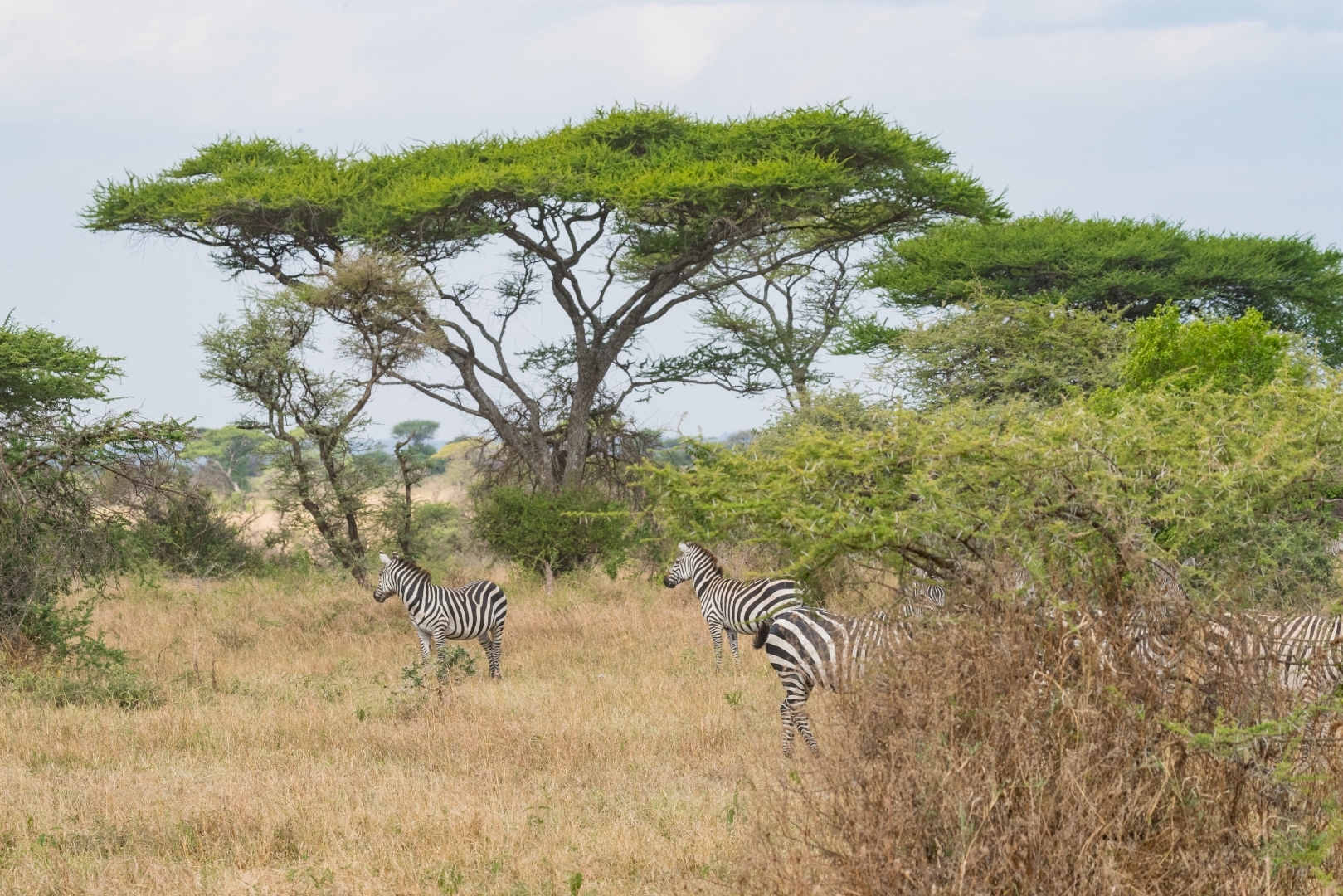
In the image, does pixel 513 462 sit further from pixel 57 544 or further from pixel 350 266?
pixel 57 544

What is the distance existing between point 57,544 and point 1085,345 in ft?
65.3

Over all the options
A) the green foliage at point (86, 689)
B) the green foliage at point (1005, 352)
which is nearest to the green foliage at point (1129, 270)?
the green foliage at point (1005, 352)

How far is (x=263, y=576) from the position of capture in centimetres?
2444

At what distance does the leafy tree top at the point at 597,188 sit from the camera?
77.3 feet

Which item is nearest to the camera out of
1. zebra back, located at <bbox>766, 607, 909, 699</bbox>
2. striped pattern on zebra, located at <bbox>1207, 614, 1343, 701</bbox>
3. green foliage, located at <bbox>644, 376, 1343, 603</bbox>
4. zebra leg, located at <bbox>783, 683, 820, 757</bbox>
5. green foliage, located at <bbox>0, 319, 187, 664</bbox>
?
striped pattern on zebra, located at <bbox>1207, 614, 1343, 701</bbox>

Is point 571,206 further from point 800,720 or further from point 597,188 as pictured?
point 800,720

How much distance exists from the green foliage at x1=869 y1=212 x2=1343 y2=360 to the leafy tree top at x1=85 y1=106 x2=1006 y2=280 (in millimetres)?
5011

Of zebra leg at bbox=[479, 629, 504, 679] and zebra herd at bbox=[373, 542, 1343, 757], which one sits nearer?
zebra herd at bbox=[373, 542, 1343, 757]

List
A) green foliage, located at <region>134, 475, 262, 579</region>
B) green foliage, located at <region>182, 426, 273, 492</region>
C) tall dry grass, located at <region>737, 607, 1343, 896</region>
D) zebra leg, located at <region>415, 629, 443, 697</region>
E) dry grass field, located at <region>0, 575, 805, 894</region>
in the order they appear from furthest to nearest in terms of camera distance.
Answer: green foliage, located at <region>182, 426, 273, 492</region> → green foliage, located at <region>134, 475, 262, 579</region> → zebra leg, located at <region>415, 629, 443, 697</region> → dry grass field, located at <region>0, 575, 805, 894</region> → tall dry grass, located at <region>737, 607, 1343, 896</region>

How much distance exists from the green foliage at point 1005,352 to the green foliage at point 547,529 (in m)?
7.15

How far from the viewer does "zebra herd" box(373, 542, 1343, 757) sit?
16.8 ft

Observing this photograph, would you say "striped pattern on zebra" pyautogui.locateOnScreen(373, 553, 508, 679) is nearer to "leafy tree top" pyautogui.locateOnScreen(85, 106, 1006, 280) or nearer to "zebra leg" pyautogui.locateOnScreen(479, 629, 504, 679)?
"zebra leg" pyautogui.locateOnScreen(479, 629, 504, 679)

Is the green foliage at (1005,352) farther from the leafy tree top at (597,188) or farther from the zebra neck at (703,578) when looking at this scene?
the zebra neck at (703,578)

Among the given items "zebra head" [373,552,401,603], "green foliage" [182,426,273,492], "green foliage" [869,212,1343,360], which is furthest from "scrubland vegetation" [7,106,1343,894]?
"green foliage" [182,426,273,492]
